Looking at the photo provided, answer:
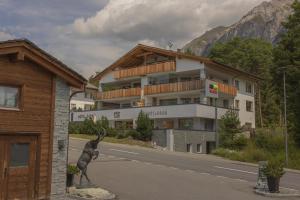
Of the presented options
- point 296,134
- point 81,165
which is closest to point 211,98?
point 296,134

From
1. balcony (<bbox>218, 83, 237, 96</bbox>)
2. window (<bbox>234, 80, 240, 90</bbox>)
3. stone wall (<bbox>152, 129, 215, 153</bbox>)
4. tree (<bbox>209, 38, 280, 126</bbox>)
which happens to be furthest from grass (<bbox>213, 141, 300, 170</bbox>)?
tree (<bbox>209, 38, 280, 126</bbox>)

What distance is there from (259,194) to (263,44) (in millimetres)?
57492

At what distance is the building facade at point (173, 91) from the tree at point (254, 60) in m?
11.2

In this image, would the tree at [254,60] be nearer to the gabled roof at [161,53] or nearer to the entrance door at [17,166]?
the gabled roof at [161,53]

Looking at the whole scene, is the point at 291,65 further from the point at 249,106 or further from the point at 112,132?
the point at 112,132

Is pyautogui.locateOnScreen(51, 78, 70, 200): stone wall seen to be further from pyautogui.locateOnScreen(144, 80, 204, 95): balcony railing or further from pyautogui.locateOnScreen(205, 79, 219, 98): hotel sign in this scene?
pyautogui.locateOnScreen(144, 80, 204, 95): balcony railing

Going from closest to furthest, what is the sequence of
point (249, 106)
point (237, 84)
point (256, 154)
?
point (256, 154) < point (237, 84) < point (249, 106)

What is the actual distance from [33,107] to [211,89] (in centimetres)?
3163

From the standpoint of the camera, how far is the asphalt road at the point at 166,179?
59.2 feet

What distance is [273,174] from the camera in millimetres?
→ 19469

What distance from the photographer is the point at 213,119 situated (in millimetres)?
46562

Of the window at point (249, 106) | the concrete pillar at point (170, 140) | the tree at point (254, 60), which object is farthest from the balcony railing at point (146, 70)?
the tree at point (254, 60)

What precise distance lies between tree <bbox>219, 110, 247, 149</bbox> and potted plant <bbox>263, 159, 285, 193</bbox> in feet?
69.8

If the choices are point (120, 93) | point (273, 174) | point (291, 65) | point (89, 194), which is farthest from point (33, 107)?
point (120, 93)
